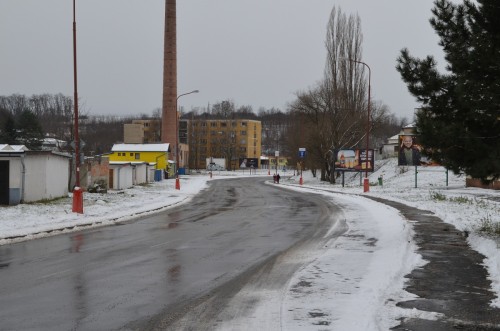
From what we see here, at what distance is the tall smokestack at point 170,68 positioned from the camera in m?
78.0

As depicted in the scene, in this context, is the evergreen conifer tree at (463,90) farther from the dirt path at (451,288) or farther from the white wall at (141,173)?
the white wall at (141,173)

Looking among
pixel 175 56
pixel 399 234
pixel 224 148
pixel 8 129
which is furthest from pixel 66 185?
pixel 224 148

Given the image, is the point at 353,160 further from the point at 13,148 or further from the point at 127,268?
the point at 127,268

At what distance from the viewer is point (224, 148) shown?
144 m

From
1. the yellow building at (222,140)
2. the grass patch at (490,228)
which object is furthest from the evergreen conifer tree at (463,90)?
the yellow building at (222,140)

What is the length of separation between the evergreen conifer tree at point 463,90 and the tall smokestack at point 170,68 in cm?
6546

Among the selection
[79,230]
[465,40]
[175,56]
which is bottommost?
[79,230]

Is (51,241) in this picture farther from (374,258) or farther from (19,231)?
(374,258)

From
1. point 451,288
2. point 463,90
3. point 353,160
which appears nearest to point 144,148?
point 353,160

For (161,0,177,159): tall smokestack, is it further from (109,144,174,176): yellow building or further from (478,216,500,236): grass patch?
(478,216,500,236): grass patch

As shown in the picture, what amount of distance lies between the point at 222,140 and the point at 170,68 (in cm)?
7006

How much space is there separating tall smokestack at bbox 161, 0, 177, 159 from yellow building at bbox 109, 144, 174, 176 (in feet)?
11.1

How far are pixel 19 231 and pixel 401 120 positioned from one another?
173243 mm

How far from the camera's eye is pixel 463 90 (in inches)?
465
